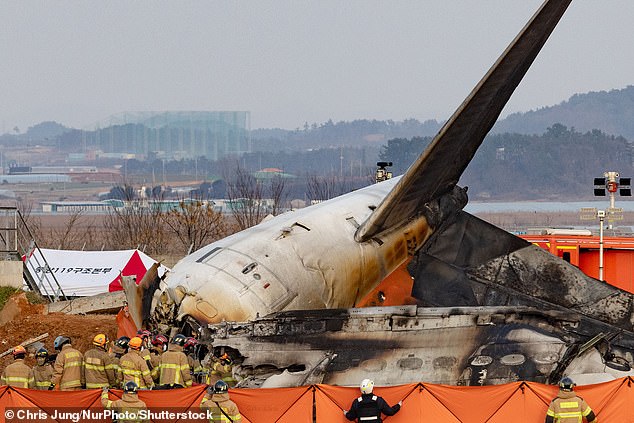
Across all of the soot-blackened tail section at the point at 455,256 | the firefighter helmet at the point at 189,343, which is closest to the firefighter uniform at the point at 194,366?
the firefighter helmet at the point at 189,343

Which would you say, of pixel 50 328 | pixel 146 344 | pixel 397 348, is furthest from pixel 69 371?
pixel 50 328

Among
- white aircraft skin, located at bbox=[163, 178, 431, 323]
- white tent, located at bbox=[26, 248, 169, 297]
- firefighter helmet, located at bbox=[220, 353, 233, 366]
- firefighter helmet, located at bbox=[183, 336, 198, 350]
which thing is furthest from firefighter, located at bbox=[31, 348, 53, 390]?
white tent, located at bbox=[26, 248, 169, 297]

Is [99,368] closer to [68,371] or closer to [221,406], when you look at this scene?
[68,371]

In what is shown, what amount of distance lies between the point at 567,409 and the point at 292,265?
22.4 ft

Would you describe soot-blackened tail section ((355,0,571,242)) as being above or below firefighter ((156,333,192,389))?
above

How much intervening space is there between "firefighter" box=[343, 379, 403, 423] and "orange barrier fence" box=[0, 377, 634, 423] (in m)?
0.49

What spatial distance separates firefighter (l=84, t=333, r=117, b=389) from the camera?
1869cm

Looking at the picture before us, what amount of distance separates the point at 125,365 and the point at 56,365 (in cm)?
170


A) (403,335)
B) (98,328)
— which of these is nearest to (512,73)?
(403,335)

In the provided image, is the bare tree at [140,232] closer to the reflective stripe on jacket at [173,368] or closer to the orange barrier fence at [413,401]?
the reflective stripe on jacket at [173,368]

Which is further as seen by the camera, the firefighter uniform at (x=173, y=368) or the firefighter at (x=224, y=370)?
the firefighter at (x=224, y=370)

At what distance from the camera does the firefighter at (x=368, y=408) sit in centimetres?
1653

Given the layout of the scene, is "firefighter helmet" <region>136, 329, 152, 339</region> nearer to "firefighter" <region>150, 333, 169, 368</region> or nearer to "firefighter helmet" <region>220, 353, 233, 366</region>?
"firefighter" <region>150, 333, 169, 368</region>

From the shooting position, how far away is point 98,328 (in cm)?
3022
